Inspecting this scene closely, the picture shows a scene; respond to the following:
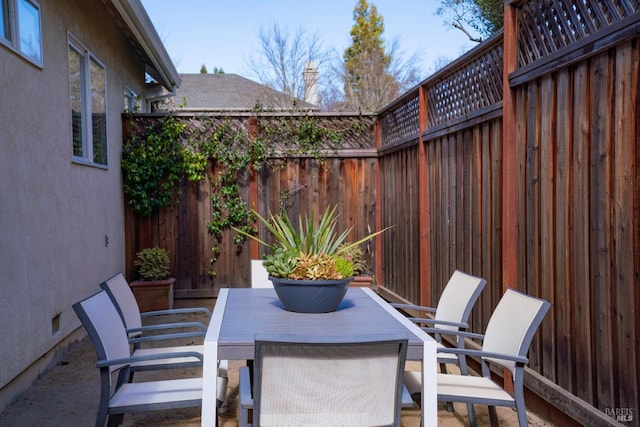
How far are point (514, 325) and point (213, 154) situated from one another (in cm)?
486

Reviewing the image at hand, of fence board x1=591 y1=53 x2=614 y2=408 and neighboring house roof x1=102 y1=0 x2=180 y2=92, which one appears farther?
neighboring house roof x1=102 y1=0 x2=180 y2=92

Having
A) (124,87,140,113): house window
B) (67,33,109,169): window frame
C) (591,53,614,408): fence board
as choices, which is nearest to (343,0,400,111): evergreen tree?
(124,87,140,113): house window

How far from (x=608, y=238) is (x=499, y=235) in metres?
1.15

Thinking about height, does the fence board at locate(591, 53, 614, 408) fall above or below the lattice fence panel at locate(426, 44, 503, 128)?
below

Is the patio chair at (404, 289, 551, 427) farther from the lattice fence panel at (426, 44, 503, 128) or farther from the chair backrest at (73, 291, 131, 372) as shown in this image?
the lattice fence panel at (426, 44, 503, 128)

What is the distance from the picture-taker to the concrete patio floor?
3242mm

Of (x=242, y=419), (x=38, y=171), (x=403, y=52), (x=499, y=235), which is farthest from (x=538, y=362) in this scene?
(x=403, y=52)

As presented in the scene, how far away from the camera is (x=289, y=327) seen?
2.43 meters

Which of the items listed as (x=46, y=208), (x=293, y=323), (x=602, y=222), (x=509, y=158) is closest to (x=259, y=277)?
(x=46, y=208)

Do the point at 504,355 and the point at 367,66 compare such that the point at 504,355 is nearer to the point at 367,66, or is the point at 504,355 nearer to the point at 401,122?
the point at 401,122

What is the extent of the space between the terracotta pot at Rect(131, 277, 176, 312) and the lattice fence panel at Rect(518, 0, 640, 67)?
15.0ft

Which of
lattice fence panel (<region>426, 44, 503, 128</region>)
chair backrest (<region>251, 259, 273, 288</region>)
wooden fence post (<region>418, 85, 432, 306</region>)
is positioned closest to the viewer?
lattice fence panel (<region>426, 44, 503, 128</region>)

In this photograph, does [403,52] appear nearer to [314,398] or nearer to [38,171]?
[38,171]

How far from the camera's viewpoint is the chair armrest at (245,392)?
200 centimetres
